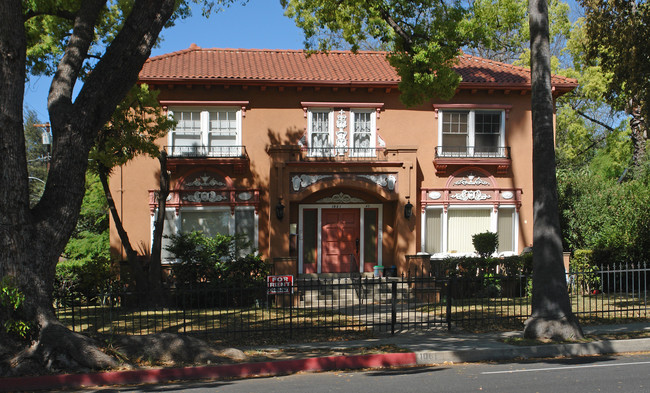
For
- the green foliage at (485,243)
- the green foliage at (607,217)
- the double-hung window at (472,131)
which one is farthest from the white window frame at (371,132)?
the green foliage at (607,217)

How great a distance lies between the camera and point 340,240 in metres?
20.2

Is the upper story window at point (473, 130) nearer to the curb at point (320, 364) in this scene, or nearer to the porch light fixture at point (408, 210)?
the porch light fixture at point (408, 210)

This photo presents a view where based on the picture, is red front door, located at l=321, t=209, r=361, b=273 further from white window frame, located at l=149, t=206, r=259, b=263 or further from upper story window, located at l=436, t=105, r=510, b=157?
upper story window, located at l=436, t=105, r=510, b=157

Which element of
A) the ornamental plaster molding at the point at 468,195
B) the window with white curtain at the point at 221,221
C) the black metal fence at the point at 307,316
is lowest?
the black metal fence at the point at 307,316

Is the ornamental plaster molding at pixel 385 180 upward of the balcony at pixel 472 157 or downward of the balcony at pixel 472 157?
downward

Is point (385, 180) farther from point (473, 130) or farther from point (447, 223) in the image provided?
point (473, 130)

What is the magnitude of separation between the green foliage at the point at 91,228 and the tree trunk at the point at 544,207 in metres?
16.6

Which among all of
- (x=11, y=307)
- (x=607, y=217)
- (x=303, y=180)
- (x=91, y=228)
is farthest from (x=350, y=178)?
(x=91, y=228)

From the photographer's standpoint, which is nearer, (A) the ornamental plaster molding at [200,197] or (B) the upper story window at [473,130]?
(A) the ornamental plaster molding at [200,197]

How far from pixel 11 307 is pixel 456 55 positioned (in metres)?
11.6

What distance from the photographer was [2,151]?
28.5 feet

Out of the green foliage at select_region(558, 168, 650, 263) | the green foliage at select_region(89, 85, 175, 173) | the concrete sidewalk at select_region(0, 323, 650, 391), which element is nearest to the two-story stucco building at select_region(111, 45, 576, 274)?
the green foliage at select_region(558, 168, 650, 263)

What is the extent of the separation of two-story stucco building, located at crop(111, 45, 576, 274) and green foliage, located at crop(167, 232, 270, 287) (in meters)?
1.90

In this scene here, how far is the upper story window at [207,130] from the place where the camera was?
19.2 m
